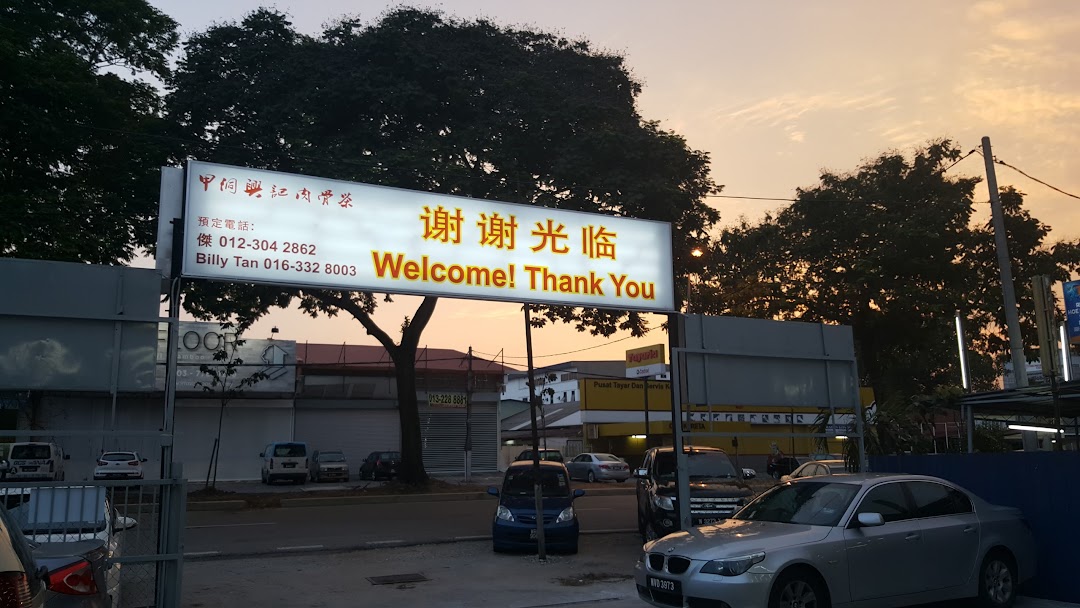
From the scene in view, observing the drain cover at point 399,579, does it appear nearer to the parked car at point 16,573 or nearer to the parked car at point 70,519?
the parked car at point 70,519

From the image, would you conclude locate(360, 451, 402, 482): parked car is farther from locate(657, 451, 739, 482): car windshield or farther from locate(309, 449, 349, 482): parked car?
locate(657, 451, 739, 482): car windshield

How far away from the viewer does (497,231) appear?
12617 millimetres

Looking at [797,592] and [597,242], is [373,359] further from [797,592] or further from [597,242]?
[797,592]

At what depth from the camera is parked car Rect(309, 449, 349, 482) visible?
3747 centimetres

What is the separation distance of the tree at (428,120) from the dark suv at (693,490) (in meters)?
8.01

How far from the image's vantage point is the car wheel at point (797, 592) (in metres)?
7.73

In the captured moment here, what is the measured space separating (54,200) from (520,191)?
36.1ft

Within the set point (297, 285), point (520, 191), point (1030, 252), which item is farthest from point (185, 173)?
point (1030, 252)

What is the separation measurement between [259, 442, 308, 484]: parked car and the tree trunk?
8.38 m

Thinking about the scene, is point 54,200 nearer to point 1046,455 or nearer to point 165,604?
point 165,604

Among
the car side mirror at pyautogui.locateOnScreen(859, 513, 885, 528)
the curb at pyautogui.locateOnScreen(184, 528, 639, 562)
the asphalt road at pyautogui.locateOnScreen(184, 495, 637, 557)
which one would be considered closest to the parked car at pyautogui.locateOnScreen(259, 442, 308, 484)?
the asphalt road at pyautogui.locateOnScreen(184, 495, 637, 557)

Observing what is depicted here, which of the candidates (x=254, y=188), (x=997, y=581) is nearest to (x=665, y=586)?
(x=997, y=581)

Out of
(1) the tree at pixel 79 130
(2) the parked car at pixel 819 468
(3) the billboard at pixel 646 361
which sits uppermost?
(1) the tree at pixel 79 130

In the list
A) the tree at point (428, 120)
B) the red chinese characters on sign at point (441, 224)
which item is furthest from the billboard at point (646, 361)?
the red chinese characters on sign at point (441, 224)
